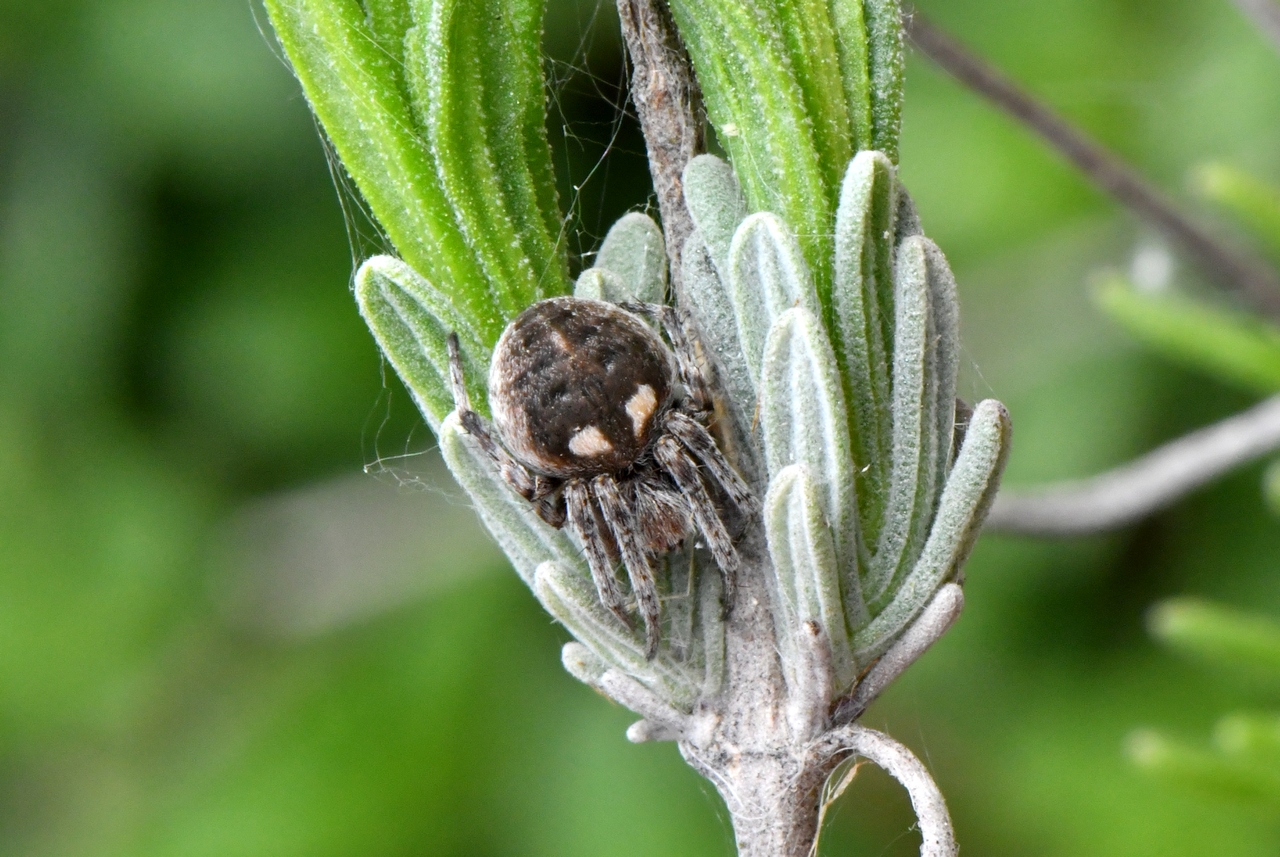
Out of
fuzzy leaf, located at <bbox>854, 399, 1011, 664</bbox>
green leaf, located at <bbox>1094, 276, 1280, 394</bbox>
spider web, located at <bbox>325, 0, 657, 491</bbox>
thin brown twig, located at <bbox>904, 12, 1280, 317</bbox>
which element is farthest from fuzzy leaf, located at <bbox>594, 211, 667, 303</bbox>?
spider web, located at <bbox>325, 0, 657, 491</bbox>

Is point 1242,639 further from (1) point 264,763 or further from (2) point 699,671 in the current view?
(1) point 264,763

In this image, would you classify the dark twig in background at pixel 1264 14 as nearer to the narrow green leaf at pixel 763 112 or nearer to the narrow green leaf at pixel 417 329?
the narrow green leaf at pixel 763 112

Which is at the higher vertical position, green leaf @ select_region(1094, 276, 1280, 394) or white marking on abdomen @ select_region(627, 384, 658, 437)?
white marking on abdomen @ select_region(627, 384, 658, 437)

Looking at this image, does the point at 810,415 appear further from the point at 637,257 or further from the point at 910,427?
the point at 637,257

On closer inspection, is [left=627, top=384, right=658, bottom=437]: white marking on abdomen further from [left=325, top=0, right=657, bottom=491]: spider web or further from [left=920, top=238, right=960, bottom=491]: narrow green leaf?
[left=325, top=0, right=657, bottom=491]: spider web

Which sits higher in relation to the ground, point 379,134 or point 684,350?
point 379,134

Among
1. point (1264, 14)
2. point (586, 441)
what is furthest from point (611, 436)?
point (1264, 14)

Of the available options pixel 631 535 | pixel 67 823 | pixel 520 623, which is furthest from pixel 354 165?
pixel 67 823
